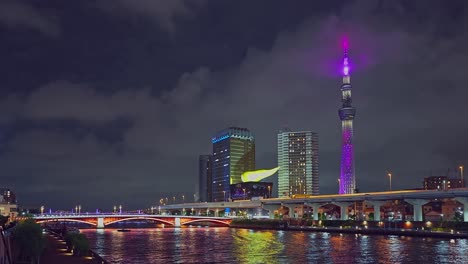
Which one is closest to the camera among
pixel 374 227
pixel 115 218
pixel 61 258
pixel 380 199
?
pixel 61 258

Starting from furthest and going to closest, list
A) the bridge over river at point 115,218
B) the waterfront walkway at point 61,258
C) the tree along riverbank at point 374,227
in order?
the bridge over river at point 115,218 < the tree along riverbank at point 374,227 < the waterfront walkway at point 61,258

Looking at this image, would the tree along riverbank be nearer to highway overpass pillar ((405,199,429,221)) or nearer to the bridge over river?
highway overpass pillar ((405,199,429,221))

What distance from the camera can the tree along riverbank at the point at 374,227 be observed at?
96412mm

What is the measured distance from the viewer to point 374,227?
119 m

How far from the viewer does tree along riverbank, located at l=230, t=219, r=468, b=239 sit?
9641cm

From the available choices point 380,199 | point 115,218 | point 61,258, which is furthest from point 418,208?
point 115,218

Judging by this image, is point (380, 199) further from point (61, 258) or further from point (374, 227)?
point (61, 258)

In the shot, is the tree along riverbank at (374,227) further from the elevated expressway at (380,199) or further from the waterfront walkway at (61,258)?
the waterfront walkway at (61,258)

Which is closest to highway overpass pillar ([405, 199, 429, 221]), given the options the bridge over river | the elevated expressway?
the elevated expressway

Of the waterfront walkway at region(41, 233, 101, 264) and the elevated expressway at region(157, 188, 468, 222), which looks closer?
the waterfront walkway at region(41, 233, 101, 264)

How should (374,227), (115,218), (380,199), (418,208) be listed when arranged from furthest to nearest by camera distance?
(115,218) → (380,199) → (418,208) → (374,227)

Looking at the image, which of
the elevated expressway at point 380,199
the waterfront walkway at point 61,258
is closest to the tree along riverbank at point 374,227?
the elevated expressway at point 380,199

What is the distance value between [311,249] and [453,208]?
369 ft

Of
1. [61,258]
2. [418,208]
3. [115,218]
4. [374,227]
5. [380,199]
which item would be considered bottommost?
[115,218]
